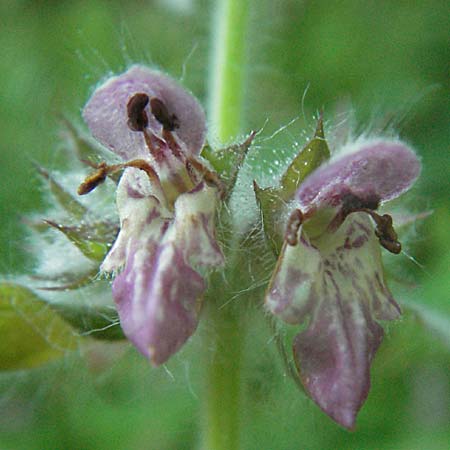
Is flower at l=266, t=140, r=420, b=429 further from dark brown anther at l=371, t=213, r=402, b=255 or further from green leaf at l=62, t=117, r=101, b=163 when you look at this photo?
green leaf at l=62, t=117, r=101, b=163

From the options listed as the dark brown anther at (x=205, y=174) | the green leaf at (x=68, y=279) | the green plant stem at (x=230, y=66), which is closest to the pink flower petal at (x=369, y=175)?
the dark brown anther at (x=205, y=174)

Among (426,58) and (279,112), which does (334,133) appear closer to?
(279,112)

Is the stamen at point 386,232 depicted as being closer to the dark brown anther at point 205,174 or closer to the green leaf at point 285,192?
the green leaf at point 285,192

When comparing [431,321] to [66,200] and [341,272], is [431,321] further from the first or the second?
[66,200]

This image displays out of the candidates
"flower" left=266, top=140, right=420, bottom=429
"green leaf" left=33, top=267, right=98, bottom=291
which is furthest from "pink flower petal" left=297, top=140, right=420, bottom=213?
"green leaf" left=33, top=267, right=98, bottom=291

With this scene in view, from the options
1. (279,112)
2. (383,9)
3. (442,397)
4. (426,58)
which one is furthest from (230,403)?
(383,9)
